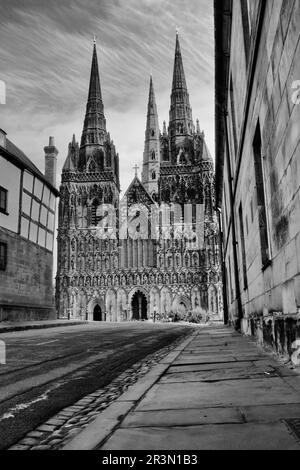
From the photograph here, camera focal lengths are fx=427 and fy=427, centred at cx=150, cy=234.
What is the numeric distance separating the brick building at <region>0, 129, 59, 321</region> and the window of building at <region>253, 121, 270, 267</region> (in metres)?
15.2

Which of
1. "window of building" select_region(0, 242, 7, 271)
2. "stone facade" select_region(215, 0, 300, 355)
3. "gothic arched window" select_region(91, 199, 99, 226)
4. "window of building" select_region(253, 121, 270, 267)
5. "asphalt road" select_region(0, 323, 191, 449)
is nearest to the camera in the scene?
"asphalt road" select_region(0, 323, 191, 449)

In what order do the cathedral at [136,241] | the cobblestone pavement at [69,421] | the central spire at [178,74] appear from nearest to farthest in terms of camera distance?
the cobblestone pavement at [69,421]
the cathedral at [136,241]
the central spire at [178,74]

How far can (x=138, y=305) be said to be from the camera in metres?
60.4

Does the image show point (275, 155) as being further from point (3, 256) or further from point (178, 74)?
point (178, 74)

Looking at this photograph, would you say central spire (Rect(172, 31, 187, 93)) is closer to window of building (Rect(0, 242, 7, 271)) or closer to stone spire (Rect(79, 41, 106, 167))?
stone spire (Rect(79, 41, 106, 167))

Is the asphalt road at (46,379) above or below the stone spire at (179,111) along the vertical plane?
below

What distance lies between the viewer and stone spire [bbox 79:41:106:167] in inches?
2596

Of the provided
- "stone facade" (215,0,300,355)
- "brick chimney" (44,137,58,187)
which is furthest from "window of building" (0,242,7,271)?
"stone facade" (215,0,300,355)

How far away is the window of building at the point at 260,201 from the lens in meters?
6.79

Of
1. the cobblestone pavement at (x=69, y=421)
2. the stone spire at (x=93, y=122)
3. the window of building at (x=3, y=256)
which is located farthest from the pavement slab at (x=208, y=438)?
the stone spire at (x=93, y=122)

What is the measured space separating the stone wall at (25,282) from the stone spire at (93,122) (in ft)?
137

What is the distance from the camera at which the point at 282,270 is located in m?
5.24

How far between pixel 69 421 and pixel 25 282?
20.4 meters

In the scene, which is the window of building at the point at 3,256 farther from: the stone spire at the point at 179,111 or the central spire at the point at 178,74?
the central spire at the point at 178,74
